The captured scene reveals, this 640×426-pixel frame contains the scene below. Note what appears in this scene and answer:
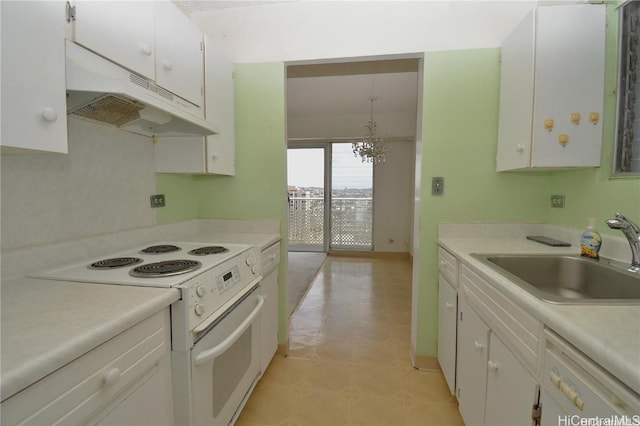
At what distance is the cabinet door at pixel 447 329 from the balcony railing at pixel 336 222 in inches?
143

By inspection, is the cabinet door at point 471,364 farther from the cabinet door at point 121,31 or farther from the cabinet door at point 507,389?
the cabinet door at point 121,31

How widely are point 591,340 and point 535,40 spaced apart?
1.52 meters

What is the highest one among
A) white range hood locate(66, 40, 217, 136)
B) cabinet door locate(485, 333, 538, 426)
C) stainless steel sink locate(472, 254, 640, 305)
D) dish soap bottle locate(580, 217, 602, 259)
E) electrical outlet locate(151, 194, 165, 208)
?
white range hood locate(66, 40, 217, 136)

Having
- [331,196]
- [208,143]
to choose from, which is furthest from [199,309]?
[331,196]

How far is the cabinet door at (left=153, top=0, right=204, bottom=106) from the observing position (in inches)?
55.0

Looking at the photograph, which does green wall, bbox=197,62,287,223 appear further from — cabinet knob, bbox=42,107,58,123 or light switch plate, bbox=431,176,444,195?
cabinet knob, bbox=42,107,58,123

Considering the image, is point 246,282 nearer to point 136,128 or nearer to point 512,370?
point 136,128

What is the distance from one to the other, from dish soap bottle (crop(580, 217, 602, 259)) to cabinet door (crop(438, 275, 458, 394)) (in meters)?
0.62

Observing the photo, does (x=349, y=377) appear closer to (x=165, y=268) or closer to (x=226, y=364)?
(x=226, y=364)

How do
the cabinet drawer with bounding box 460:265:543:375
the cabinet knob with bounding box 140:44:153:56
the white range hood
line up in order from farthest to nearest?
the cabinet knob with bounding box 140:44:153:56
the white range hood
the cabinet drawer with bounding box 460:265:543:375

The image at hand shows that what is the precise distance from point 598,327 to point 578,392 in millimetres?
160

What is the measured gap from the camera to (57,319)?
28.7 inches

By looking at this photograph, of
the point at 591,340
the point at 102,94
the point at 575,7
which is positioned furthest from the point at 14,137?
the point at 575,7

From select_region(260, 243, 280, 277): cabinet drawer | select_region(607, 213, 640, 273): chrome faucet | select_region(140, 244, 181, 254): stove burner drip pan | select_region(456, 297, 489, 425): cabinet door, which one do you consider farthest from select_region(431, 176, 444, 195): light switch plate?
select_region(140, 244, 181, 254): stove burner drip pan
